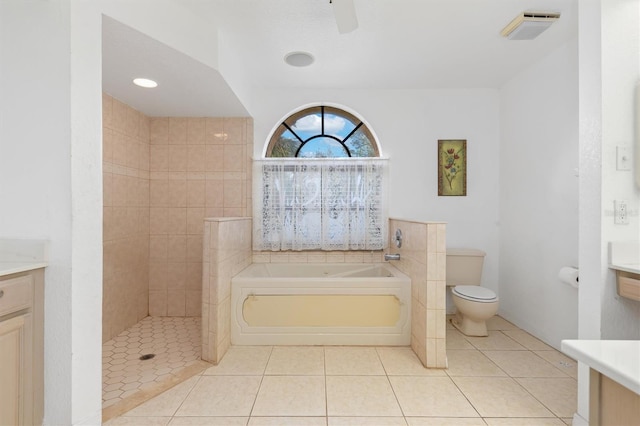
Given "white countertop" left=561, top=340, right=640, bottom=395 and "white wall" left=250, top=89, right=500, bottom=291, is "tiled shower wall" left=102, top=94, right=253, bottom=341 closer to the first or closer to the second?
"white wall" left=250, top=89, right=500, bottom=291

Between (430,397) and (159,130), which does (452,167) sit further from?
(159,130)

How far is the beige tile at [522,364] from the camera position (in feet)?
6.70

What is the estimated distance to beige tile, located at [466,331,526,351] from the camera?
242 cm

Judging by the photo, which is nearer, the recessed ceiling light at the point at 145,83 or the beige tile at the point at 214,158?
the recessed ceiling light at the point at 145,83

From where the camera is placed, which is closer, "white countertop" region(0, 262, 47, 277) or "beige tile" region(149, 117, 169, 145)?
"white countertop" region(0, 262, 47, 277)

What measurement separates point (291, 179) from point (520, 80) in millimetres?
2437

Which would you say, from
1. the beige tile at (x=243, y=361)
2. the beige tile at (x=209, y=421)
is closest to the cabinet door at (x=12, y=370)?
the beige tile at (x=209, y=421)

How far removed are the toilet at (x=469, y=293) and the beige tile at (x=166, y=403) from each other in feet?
7.27

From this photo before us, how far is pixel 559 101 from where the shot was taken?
95.4 inches

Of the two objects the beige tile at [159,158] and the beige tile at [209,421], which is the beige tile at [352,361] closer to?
the beige tile at [209,421]

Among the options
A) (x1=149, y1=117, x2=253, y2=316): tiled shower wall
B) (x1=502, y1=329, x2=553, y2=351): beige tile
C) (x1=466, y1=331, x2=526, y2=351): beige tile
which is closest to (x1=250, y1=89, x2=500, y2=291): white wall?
(x1=149, y1=117, x2=253, y2=316): tiled shower wall

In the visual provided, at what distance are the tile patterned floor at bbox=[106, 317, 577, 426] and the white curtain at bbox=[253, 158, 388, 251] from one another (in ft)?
3.59

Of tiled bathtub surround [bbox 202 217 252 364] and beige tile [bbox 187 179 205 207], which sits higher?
beige tile [bbox 187 179 205 207]

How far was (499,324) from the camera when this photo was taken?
292 centimetres
